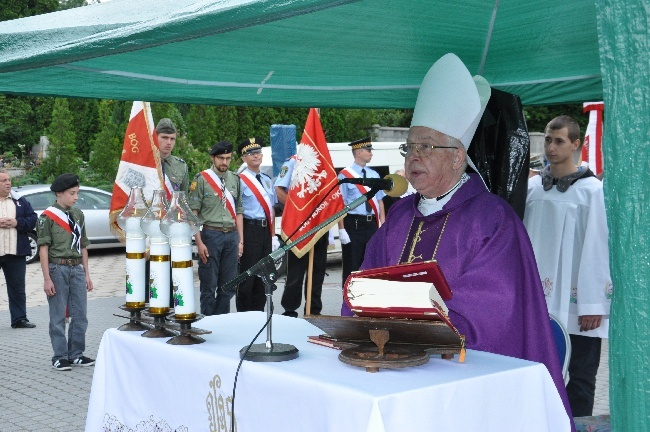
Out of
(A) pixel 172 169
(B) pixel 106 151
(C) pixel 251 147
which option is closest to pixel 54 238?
(A) pixel 172 169

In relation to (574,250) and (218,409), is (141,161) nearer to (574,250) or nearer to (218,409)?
(574,250)

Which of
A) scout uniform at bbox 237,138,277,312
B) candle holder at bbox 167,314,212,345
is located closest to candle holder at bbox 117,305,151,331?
candle holder at bbox 167,314,212,345

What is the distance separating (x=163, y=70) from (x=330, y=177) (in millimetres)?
5784

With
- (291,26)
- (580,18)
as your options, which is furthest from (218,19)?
(580,18)

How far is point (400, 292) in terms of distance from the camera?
2656mm

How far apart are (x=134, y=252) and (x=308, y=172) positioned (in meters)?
6.44

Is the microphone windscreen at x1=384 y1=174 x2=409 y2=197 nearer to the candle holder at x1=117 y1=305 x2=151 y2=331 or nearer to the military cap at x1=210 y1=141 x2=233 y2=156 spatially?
the candle holder at x1=117 y1=305 x2=151 y2=331

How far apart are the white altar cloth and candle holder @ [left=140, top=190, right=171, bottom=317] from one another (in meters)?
0.17

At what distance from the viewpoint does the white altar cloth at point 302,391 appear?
8.01 ft

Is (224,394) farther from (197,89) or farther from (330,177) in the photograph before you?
(330,177)

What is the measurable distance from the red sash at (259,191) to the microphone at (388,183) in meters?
6.46

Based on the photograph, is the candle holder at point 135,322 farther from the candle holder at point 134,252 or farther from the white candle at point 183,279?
the white candle at point 183,279

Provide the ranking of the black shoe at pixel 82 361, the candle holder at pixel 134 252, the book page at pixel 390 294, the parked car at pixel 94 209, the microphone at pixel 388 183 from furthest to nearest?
the parked car at pixel 94 209
the black shoe at pixel 82 361
the candle holder at pixel 134 252
the microphone at pixel 388 183
the book page at pixel 390 294

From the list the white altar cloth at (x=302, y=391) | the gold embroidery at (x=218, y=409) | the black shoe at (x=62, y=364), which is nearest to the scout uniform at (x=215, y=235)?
the black shoe at (x=62, y=364)
